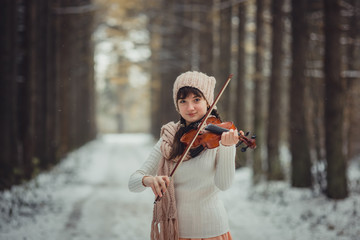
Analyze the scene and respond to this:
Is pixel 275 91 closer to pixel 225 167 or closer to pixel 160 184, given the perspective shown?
pixel 225 167

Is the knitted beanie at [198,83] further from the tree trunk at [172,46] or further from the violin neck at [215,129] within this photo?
the tree trunk at [172,46]

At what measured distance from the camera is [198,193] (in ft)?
9.62

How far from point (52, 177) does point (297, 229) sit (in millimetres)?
8457

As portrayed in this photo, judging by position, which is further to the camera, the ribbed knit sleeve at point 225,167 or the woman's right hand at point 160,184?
the ribbed knit sleeve at point 225,167

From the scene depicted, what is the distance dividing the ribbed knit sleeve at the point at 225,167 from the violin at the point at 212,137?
0.09 m

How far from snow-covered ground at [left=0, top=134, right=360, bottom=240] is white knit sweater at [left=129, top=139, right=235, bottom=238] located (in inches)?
165

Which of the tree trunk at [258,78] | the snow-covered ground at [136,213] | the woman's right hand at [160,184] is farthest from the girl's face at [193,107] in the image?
the tree trunk at [258,78]

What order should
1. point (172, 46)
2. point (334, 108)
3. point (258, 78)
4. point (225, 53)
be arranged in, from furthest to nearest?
point (172, 46) < point (225, 53) < point (258, 78) < point (334, 108)

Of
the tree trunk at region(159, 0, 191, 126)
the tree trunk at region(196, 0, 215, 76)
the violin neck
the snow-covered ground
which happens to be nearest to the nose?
the violin neck

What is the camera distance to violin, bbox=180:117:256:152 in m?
2.72

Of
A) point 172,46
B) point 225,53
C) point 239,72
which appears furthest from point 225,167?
point 172,46

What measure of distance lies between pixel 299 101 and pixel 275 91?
1.60 metres

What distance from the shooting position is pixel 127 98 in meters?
61.2

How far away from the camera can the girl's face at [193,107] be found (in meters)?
2.95
